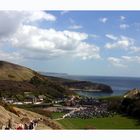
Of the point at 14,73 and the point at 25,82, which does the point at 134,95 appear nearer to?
the point at 25,82

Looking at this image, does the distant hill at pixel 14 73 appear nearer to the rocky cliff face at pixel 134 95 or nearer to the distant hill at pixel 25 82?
the distant hill at pixel 25 82

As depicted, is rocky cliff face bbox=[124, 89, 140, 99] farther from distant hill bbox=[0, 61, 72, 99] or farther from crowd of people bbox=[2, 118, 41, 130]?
crowd of people bbox=[2, 118, 41, 130]

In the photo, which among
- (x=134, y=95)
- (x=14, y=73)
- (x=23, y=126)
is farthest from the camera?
(x=14, y=73)

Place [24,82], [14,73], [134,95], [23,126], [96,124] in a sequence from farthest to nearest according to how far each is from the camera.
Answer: [14,73], [24,82], [134,95], [96,124], [23,126]

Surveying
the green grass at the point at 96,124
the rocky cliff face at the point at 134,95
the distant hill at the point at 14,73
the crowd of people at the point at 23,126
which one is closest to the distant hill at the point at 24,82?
the distant hill at the point at 14,73

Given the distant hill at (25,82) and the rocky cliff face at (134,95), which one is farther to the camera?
the distant hill at (25,82)

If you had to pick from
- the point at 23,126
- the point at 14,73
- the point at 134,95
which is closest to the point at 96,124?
the point at 23,126

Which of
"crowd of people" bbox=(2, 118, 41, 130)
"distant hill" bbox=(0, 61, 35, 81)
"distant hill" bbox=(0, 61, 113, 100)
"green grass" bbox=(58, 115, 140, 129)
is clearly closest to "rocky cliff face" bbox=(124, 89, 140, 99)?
"green grass" bbox=(58, 115, 140, 129)
